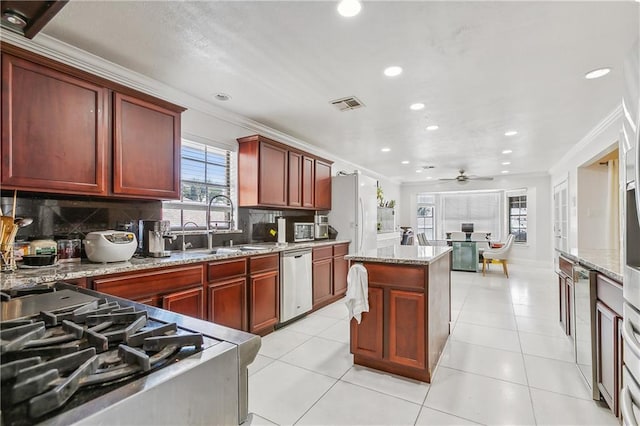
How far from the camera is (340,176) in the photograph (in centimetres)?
511

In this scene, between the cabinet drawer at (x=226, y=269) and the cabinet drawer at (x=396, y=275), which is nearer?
the cabinet drawer at (x=396, y=275)

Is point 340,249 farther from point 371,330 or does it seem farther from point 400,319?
point 400,319

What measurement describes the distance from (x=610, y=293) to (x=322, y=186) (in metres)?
3.66

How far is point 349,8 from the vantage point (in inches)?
71.3

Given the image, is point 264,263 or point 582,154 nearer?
point 264,263

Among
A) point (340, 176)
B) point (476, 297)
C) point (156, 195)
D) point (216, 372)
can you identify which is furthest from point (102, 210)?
point (476, 297)

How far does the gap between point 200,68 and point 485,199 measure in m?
8.83

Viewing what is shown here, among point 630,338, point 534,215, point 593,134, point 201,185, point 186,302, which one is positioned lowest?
point 186,302

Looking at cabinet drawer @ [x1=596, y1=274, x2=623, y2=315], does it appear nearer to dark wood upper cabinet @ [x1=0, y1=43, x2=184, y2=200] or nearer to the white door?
dark wood upper cabinet @ [x1=0, y1=43, x2=184, y2=200]

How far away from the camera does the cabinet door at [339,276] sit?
448cm

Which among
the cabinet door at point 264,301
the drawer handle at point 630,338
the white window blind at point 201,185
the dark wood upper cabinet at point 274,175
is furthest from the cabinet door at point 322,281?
the drawer handle at point 630,338

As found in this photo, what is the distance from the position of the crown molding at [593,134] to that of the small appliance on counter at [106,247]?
493cm

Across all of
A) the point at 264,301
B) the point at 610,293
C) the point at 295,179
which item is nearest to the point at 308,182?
the point at 295,179

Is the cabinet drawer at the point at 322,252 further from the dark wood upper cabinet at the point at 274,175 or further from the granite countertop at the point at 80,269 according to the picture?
the granite countertop at the point at 80,269
